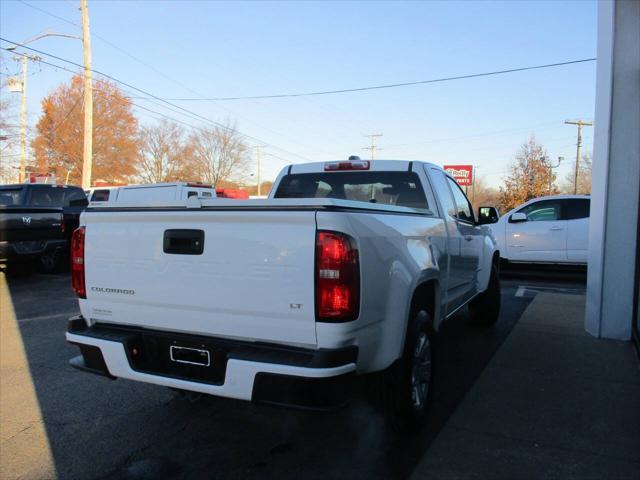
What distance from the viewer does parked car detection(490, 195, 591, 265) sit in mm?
10266

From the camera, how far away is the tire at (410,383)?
124 inches

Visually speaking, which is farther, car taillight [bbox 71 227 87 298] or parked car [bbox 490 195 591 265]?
parked car [bbox 490 195 591 265]

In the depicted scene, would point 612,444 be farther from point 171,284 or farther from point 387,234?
point 171,284

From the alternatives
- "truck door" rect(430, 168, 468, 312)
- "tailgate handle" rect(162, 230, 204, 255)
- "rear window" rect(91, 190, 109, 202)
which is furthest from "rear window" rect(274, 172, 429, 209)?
"rear window" rect(91, 190, 109, 202)

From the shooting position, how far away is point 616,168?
5.78 meters

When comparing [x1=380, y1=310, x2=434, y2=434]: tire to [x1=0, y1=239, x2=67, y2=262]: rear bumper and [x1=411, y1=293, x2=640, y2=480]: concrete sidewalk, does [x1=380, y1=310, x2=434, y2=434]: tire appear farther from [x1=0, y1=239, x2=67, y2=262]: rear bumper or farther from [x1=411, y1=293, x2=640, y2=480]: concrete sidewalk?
[x1=0, y1=239, x2=67, y2=262]: rear bumper

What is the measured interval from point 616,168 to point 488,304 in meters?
2.15

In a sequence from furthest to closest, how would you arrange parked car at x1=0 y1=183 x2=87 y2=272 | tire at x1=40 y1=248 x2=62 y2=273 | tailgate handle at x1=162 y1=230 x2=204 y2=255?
tire at x1=40 y1=248 x2=62 y2=273 < parked car at x1=0 y1=183 x2=87 y2=272 < tailgate handle at x1=162 y1=230 x2=204 y2=255

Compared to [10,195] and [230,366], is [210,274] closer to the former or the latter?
[230,366]

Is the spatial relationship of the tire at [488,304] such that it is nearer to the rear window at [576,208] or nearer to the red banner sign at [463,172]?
the rear window at [576,208]

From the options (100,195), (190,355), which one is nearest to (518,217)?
(190,355)

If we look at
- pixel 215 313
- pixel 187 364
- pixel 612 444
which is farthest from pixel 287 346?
pixel 612 444

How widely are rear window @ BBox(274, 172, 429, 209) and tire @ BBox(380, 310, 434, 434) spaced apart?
1.37 m

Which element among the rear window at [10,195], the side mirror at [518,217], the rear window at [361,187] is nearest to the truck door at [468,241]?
the rear window at [361,187]
